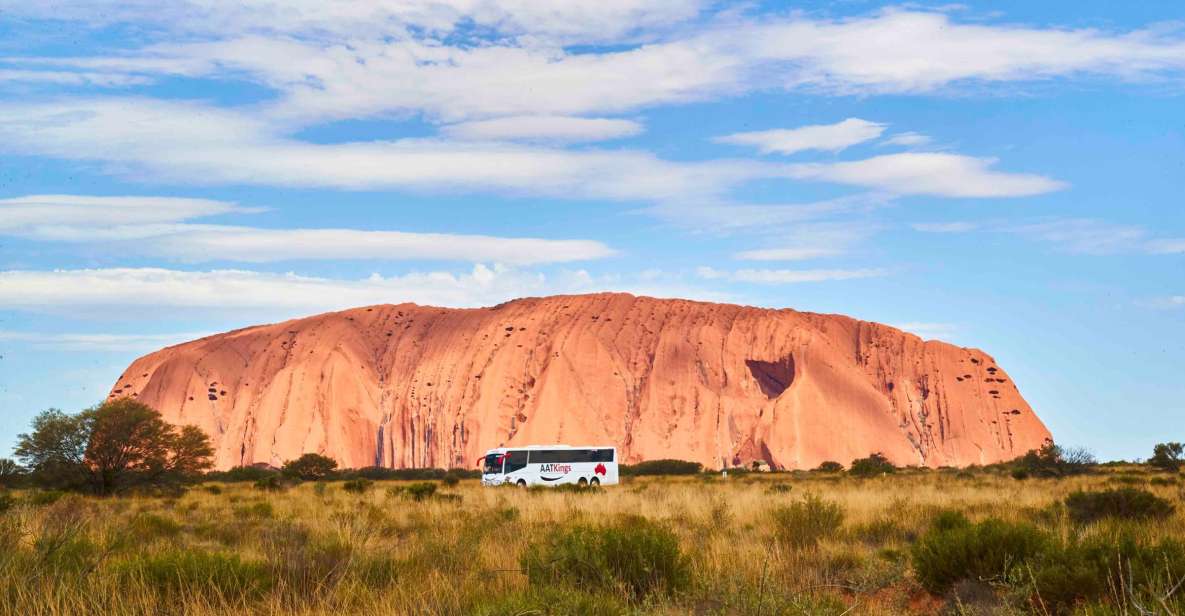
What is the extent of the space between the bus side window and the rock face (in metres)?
37.3

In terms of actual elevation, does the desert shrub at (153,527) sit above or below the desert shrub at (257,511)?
above

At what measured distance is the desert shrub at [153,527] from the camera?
593 inches

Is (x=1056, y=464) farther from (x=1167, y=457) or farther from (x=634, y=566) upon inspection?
(x=634, y=566)

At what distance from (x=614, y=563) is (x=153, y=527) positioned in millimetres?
10348

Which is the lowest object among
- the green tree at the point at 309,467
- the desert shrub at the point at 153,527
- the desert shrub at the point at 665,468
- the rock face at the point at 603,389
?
the desert shrub at the point at 665,468

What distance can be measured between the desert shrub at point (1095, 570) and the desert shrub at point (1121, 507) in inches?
290

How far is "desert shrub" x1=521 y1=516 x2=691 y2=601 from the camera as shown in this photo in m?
8.80

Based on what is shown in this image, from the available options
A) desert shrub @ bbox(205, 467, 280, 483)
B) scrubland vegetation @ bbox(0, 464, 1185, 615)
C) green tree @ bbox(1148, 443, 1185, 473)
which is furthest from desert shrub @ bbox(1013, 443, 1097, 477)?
desert shrub @ bbox(205, 467, 280, 483)

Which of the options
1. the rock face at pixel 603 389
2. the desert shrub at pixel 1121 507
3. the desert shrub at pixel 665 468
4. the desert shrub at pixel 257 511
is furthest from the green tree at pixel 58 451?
the rock face at pixel 603 389

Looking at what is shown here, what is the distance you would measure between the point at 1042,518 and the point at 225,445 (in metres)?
97.7

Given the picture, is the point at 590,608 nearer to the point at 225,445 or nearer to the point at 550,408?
the point at 550,408

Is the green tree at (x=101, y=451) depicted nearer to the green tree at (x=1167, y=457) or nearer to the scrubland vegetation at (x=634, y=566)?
the scrubland vegetation at (x=634, y=566)

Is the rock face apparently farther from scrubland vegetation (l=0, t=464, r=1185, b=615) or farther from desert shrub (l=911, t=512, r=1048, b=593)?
desert shrub (l=911, t=512, r=1048, b=593)

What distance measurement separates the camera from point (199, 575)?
8.41 m
